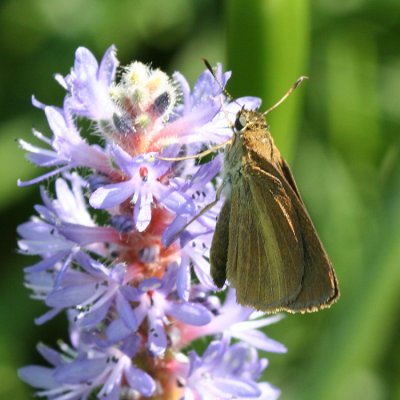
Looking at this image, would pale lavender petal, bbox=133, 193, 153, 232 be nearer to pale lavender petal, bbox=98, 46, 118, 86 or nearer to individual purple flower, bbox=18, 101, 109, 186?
individual purple flower, bbox=18, 101, 109, 186

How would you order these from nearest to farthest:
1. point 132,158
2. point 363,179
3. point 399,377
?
point 132,158
point 399,377
point 363,179

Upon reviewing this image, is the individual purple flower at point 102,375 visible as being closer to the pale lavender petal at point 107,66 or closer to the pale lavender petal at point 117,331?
the pale lavender petal at point 117,331

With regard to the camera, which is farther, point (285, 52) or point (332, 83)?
point (332, 83)

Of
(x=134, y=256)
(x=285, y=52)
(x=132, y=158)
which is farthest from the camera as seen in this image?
(x=285, y=52)

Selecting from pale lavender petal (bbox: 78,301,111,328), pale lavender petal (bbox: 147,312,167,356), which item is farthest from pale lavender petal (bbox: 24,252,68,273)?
pale lavender petal (bbox: 147,312,167,356)

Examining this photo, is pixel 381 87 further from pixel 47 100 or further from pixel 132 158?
pixel 132 158

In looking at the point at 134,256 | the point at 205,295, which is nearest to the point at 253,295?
the point at 205,295
